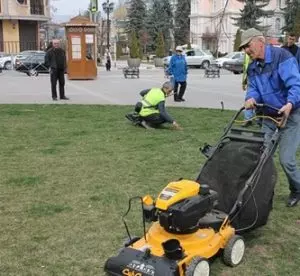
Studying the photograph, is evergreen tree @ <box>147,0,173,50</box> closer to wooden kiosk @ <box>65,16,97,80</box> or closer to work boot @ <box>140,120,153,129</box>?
wooden kiosk @ <box>65,16,97,80</box>

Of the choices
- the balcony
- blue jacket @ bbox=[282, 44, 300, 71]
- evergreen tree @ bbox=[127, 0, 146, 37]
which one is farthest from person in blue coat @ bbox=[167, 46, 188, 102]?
evergreen tree @ bbox=[127, 0, 146, 37]

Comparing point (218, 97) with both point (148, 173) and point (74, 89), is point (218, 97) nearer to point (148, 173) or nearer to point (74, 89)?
point (74, 89)

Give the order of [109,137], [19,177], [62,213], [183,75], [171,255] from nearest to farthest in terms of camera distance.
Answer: [171,255] < [62,213] < [19,177] < [109,137] < [183,75]

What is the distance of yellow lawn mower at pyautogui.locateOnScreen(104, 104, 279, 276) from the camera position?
3730 mm

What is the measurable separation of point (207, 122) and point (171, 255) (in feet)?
26.3

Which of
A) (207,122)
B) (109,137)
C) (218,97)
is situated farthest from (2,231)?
(218,97)

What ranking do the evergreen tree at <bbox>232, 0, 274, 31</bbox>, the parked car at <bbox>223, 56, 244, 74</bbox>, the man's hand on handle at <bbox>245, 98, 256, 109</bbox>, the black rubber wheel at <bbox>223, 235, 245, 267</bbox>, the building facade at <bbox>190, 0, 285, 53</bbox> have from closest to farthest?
the black rubber wheel at <bbox>223, 235, 245, 267</bbox> → the man's hand on handle at <bbox>245, 98, 256, 109</bbox> → the parked car at <bbox>223, 56, 244, 74</bbox> → the evergreen tree at <bbox>232, 0, 274, 31</bbox> → the building facade at <bbox>190, 0, 285, 53</bbox>

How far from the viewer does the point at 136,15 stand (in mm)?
76750

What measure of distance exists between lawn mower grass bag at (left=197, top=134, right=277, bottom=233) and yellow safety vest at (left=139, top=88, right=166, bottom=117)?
588 cm

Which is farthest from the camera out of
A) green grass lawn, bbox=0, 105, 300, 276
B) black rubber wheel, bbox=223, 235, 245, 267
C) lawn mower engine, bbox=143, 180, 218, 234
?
green grass lawn, bbox=0, 105, 300, 276

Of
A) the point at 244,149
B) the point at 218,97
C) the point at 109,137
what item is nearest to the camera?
the point at 244,149

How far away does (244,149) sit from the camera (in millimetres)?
4656

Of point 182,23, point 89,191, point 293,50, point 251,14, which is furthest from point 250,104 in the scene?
point 182,23

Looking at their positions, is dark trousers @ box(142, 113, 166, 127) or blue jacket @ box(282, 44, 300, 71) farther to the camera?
dark trousers @ box(142, 113, 166, 127)
